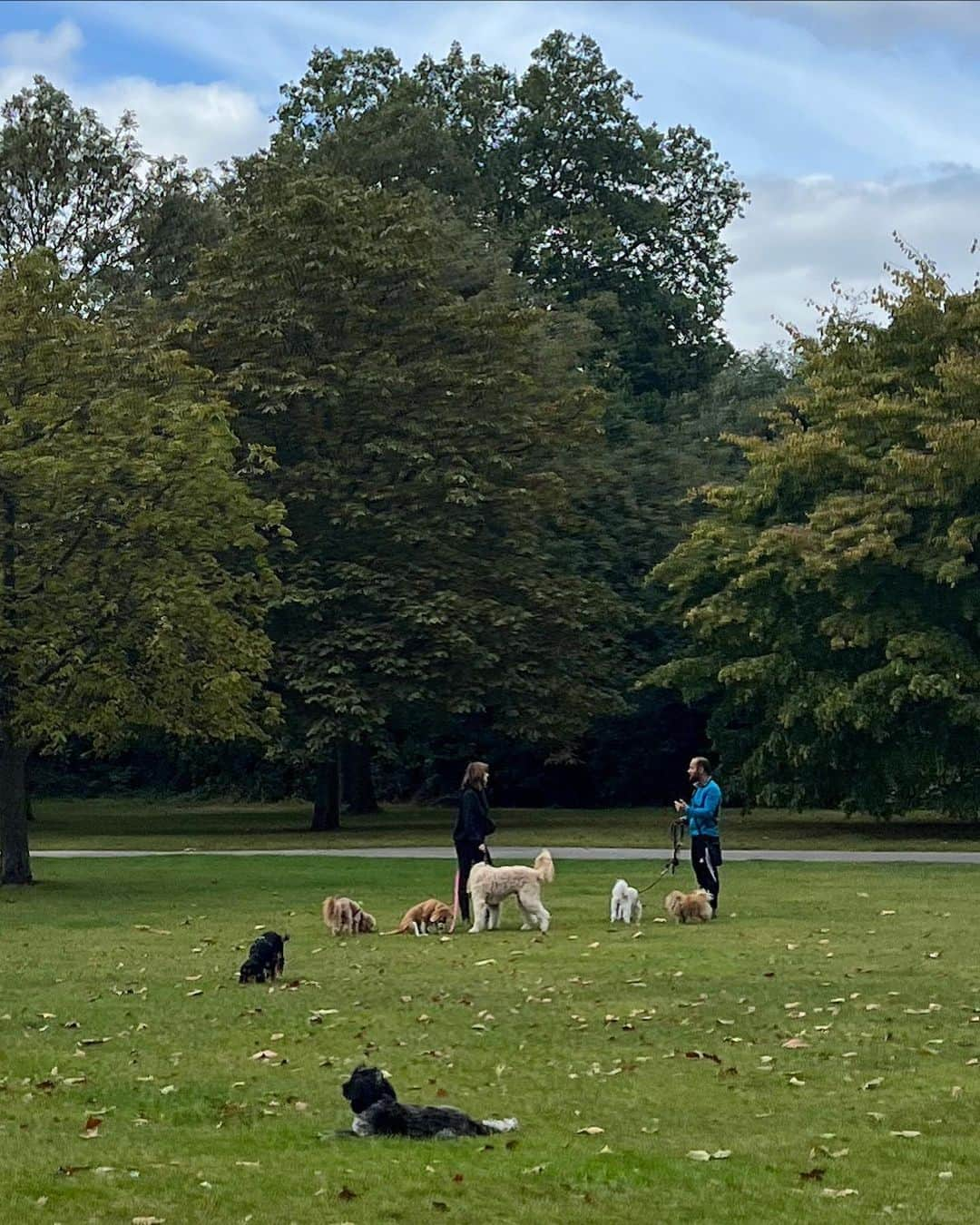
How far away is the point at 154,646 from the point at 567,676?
66.1 ft

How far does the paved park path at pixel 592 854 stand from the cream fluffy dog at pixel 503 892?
1080 cm

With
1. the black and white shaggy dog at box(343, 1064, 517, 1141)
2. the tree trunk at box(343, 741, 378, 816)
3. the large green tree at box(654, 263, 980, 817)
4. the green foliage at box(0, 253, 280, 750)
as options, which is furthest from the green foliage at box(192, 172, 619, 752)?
the black and white shaggy dog at box(343, 1064, 517, 1141)

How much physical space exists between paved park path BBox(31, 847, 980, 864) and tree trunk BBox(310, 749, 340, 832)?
7.23m

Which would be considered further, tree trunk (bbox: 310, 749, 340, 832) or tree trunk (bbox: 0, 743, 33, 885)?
tree trunk (bbox: 310, 749, 340, 832)

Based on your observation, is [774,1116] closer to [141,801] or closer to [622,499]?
[622,499]

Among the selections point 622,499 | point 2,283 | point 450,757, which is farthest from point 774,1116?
point 450,757

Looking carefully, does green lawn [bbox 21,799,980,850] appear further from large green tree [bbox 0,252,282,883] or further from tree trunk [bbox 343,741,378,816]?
large green tree [bbox 0,252,282,883]

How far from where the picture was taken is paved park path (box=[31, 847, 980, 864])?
109 ft

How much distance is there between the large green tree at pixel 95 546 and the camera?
27812 mm

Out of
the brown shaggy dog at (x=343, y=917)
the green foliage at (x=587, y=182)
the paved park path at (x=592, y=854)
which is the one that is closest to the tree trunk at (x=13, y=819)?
the paved park path at (x=592, y=854)

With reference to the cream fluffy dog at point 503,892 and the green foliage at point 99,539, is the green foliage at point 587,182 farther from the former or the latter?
the cream fluffy dog at point 503,892

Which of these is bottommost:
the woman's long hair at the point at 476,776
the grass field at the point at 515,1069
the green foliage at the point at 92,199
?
the grass field at the point at 515,1069

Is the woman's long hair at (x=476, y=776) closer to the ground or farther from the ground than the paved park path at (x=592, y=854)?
farther from the ground

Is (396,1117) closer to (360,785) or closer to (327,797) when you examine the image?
(327,797)
